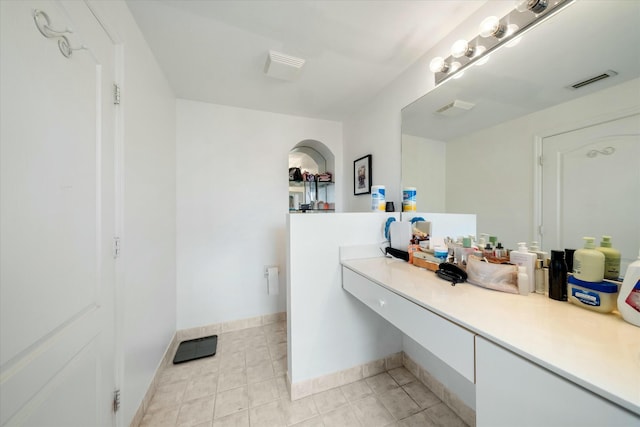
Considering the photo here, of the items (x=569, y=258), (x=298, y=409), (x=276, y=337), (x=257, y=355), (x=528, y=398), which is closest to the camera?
(x=528, y=398)

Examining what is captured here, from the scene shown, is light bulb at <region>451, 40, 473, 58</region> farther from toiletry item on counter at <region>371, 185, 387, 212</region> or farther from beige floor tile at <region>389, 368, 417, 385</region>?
beige floor tile at <region>389, 368, 417, 385</region>

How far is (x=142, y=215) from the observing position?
1260 mm

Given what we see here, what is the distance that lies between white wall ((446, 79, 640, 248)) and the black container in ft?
0.67

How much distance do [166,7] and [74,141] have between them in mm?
916

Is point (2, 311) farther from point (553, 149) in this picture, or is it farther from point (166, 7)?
point (553, 149)

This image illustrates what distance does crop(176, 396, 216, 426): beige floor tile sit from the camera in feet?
3.88

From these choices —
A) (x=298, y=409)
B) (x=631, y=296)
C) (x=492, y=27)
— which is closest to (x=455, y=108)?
(x=492, y=27)

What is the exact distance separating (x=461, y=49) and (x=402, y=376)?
6.87 feet

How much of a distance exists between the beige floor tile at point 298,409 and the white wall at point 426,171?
1444 millimetres

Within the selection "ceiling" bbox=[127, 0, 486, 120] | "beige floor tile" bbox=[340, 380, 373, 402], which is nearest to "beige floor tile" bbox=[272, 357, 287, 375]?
"beige floor tile" bbox=[340, 380, 373, 402]

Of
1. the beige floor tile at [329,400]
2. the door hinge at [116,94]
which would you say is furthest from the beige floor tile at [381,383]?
the door hinge at [116,94]

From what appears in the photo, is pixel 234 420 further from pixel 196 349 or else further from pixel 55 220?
pixel 55 220

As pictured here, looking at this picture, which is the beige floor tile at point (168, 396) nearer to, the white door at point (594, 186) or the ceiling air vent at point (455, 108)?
the white door at point (594, 186)

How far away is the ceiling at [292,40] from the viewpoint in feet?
3.67
